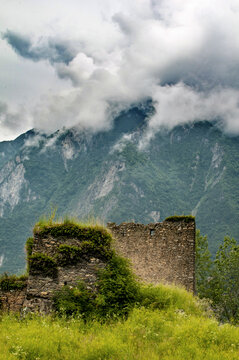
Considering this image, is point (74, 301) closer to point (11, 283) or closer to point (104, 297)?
point (104, 297)

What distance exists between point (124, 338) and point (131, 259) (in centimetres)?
1011

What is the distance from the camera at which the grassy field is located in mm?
7355

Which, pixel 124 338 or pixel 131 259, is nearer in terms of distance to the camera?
pixel 124 338

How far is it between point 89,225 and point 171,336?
417 cm

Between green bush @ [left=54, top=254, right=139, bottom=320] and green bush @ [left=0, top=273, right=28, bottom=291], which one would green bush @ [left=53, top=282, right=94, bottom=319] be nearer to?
green bush @ [left=54, top=254, right=139, bottom=320]

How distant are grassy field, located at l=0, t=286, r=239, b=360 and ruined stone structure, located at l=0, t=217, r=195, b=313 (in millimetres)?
994

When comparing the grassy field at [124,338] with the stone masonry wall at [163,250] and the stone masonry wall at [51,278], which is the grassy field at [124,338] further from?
the stone masonry wall at [163,250]

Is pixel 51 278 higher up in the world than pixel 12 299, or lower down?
higher up

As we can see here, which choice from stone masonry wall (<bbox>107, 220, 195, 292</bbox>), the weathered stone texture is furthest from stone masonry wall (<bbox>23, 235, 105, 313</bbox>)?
stone masonry wall (<bbox>107, 220, 195, 292</bbox>)

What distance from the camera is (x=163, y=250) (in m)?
18.2

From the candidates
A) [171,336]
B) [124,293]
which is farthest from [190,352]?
[124,293]

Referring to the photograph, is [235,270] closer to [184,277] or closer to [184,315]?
[184,277]

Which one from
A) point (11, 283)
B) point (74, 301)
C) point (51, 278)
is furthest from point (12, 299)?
point (74, 301)

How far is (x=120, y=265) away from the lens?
1094cm
